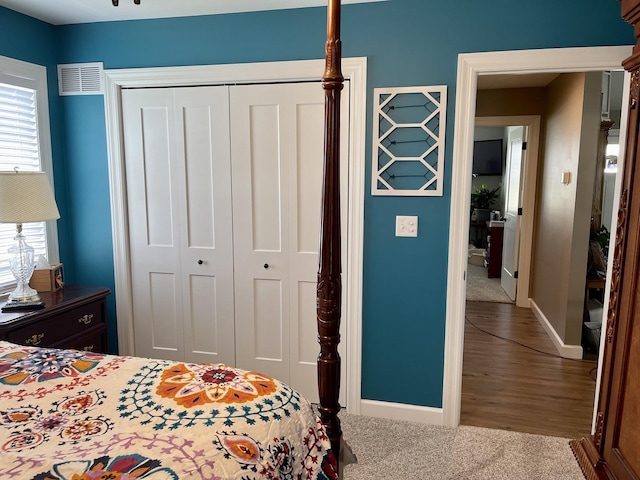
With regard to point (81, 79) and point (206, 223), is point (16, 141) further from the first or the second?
point (206, 223)

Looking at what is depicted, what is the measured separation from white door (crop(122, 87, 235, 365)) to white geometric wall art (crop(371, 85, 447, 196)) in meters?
0.95

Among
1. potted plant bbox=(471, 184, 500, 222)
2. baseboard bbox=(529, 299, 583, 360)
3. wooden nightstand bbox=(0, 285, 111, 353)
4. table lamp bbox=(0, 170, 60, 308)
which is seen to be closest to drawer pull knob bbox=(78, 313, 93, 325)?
wooden nightstand bbox=(0, 285, 111, 353)

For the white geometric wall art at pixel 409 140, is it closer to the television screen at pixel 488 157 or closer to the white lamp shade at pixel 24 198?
the white lamp shade at pixel 24 198

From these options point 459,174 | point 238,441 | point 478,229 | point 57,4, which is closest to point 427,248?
point 459,174

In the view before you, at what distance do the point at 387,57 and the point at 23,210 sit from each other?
6.81ft

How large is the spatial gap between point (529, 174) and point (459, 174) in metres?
2.91

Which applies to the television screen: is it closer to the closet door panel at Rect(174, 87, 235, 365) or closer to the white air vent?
the closet door panel at Rect(174, 87, 235, 365)

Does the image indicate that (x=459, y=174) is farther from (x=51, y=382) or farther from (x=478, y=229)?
(x=478, y=229)

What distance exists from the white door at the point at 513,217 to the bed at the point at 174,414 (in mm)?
4348

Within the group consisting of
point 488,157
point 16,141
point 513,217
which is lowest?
point 513,217

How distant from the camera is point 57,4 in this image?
8.32 ft

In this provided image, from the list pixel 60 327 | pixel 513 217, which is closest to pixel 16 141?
pixel 60 327

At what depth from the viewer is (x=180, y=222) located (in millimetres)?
2930

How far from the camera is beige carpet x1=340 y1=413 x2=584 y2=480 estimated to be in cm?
225
